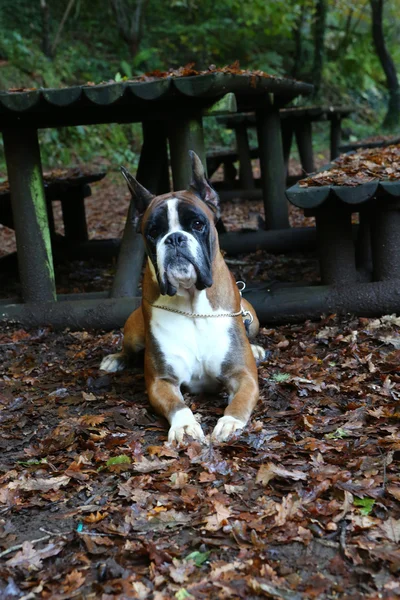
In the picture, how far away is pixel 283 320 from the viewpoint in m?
5.23

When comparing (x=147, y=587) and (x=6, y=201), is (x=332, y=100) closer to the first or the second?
(x=6, y=201)

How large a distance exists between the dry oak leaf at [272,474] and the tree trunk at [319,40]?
17.5 metres

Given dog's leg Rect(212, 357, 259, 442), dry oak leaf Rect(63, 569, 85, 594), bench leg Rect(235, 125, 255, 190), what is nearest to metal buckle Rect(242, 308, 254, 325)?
dog's leg Rect(212, 357, 259, 442)

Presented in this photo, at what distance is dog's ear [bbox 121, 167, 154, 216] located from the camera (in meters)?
3.85

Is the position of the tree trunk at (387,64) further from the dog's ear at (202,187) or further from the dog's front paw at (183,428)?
the dog's front paw at (183,428)

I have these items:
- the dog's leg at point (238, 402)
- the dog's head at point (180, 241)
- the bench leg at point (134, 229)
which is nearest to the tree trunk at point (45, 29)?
the bench leg at point (134, 229)

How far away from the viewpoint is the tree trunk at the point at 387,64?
1656cm

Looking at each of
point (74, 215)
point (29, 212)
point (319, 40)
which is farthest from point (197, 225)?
point (319, 40)

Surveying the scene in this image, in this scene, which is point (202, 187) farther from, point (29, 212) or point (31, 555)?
point (31, 555)

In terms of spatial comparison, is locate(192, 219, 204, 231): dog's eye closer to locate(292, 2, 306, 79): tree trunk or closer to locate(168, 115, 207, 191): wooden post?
locate(168, 115, 207, 191): wooden post

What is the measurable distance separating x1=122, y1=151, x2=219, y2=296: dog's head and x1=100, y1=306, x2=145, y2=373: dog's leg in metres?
0.81

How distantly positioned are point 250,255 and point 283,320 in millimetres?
2189

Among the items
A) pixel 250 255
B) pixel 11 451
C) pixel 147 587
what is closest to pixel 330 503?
pixel 147 587

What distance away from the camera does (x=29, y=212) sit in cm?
539
